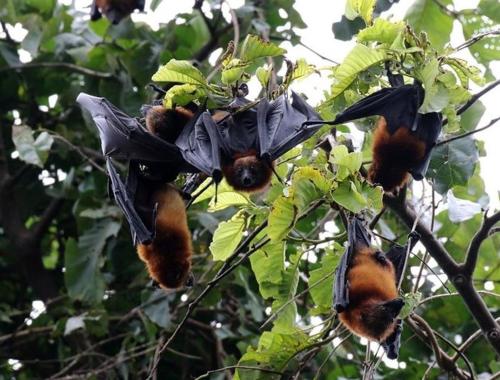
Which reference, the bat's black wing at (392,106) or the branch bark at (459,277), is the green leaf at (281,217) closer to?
the bat's black wing at (392,106)

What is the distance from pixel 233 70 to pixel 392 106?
570mm

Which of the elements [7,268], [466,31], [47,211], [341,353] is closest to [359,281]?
[466,31]

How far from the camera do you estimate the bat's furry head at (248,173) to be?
115 inches

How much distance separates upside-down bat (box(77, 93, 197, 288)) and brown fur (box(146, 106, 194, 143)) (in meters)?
0.03

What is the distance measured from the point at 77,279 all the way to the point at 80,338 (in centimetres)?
64

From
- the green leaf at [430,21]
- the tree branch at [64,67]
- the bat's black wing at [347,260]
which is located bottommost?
the tree branch at [64,67]

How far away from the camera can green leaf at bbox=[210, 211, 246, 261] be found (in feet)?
11.3

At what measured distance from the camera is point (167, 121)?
3484mm

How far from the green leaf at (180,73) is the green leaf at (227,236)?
59 centimetres

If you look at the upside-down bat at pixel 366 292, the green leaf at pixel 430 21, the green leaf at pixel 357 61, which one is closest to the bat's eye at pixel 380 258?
the upside-down bat at pixel 366 292

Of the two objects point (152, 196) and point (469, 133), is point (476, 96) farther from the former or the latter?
point (152, 196)

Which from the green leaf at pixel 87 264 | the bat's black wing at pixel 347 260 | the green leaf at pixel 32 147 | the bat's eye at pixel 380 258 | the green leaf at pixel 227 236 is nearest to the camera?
the bat's black wing at pixel 347 260

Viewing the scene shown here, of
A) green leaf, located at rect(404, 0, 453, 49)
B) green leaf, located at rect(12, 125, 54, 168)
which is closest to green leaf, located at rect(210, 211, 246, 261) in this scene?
green leaf, located at rect(404, 0, 453, 49)

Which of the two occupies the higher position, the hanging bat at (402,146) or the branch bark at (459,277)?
the hanging bat at (402,146)
